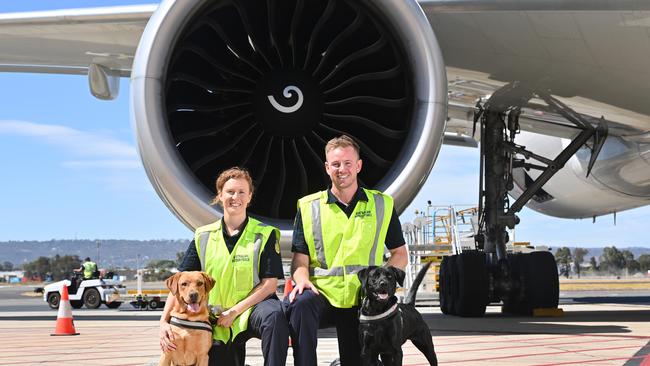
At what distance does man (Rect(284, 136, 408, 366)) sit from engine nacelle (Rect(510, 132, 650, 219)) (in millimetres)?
6196

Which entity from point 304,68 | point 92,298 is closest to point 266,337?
point 304,68

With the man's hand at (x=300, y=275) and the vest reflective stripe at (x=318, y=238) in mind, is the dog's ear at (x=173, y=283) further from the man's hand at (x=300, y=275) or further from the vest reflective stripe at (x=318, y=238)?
the vest reflective stripe at (x=318, y=238)

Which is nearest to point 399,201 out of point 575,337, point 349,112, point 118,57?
point 349,112

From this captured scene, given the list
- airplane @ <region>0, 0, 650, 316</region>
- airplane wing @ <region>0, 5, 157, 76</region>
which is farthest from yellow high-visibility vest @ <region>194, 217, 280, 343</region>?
airplane wing @ <region>0, 5, 157, 76</region>

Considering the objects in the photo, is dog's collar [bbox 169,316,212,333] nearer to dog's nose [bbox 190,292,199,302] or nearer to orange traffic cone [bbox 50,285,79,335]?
dog's nose [bbox 190,292,199,302]

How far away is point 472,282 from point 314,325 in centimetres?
549

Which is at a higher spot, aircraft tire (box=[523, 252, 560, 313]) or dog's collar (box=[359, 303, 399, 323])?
aircraft tire (box=[523, 252, 560, 313])

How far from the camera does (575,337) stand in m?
6.40

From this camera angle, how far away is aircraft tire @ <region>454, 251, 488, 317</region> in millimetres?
8617

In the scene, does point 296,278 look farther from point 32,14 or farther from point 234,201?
point 32,14

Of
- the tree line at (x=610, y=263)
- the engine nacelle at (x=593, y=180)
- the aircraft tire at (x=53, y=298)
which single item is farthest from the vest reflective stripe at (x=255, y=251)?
the tree line at (x=610, y=263)

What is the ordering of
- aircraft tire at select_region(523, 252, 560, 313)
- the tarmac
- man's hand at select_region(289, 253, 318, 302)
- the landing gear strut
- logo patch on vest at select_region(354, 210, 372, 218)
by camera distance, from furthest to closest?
aircraft tire at select_region(523, 252, 560, 313) < the landing gear strut < the tarmac < logo patch on vest at select_region(354, 210, 372, 218) < man's hand at select_region(289, 253, 318, 302)

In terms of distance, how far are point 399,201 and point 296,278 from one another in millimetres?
1652

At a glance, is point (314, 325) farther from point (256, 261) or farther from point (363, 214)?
point (363, 214)
